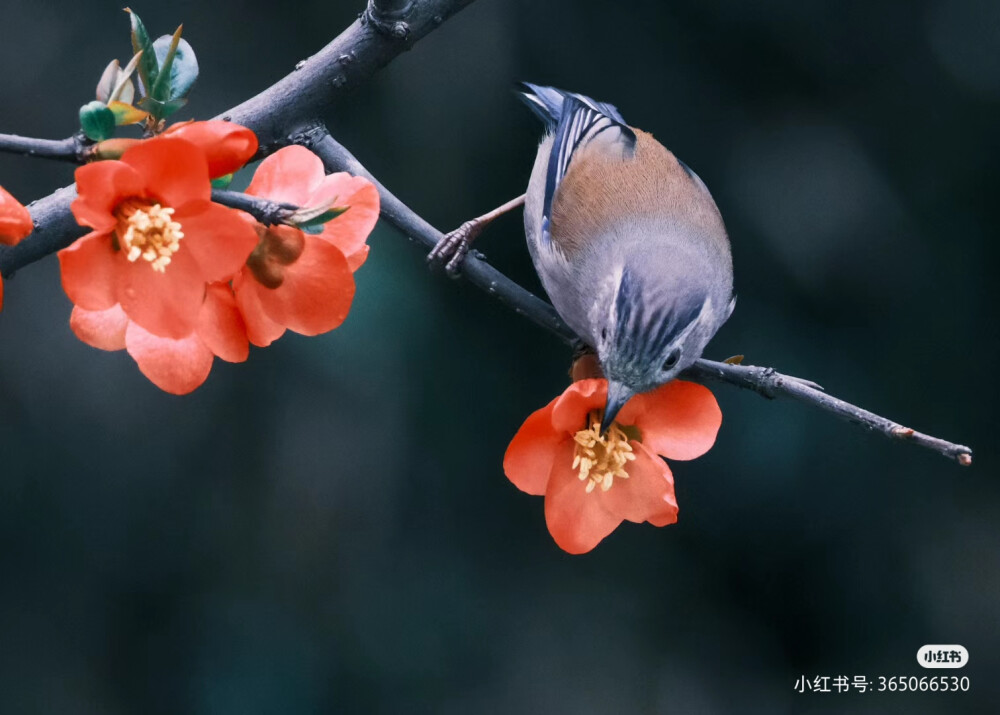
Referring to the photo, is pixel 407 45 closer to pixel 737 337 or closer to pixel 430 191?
pixel 430 191

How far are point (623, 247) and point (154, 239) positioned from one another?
1033mm

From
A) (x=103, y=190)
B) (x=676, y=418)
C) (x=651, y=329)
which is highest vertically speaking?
(x=103, y=190)

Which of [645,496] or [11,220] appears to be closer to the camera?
[11,220]

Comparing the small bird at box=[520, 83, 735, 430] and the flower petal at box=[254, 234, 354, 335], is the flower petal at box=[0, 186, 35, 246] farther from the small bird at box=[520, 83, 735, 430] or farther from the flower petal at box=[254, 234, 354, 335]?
the small bird at box=[520, 83, 735, 430]

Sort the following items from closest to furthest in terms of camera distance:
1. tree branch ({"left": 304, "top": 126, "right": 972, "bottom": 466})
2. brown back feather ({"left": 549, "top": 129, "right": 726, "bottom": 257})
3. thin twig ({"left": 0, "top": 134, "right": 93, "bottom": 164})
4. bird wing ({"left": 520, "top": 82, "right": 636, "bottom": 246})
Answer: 1. thin twig ({"left": 0, "top": 134, "right": 93, "bottom": 164})
2. tree branch ({"left": 304, "top": 126, "right": 972, "bottom": 466})
3. brown back feather ({"left": 549, "top": 129, "right": 726, "bottom": 257})
4. bird wing ({"left": 520, "top": 82, "right": 636, "bottom": 246})

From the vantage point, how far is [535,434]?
101 centimetres

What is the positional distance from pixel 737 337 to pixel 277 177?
2152 mm

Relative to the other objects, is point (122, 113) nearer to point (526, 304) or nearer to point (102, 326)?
point (102, 326)

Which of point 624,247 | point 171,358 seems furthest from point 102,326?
point 624,247

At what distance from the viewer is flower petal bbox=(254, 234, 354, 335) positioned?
81cm

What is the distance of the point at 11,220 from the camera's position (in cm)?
71

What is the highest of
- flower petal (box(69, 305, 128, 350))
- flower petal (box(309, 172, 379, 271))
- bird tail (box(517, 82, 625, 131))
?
flower petal (box(309, 172, 379, 271))

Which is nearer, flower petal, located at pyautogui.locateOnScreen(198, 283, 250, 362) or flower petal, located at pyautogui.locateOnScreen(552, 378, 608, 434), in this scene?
flower petal, located at pyautogui.locateOnScreen(198, 283, 250, 362)

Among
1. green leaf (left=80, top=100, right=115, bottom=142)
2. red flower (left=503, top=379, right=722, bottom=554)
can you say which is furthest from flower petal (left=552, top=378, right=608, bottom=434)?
green leaf (left=80, top=100, right=115, bottom=142)
